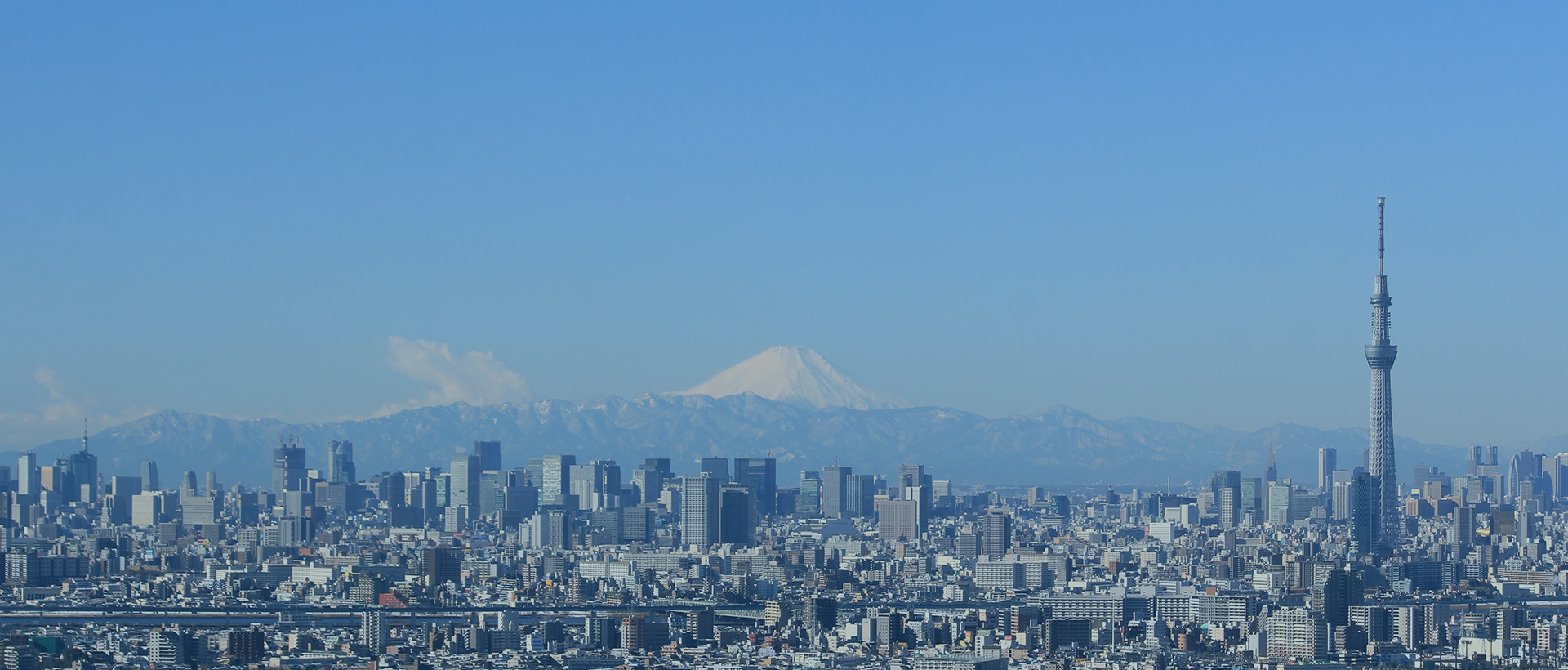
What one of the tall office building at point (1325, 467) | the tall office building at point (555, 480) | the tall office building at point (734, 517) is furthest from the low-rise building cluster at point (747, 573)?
the tall office building at point (1325, 467)

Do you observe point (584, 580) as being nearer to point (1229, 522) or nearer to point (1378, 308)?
point (1378, 308)

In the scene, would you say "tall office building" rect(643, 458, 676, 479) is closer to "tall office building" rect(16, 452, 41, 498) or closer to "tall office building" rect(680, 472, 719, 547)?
"tall office building" rect(16, 452, 41, 498)

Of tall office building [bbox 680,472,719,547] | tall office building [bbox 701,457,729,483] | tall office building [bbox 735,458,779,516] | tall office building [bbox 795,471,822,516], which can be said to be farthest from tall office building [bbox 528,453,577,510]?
tall office building [bbox 680,472,719,547]

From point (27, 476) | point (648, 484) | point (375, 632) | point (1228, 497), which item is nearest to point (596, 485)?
point (648, 484)

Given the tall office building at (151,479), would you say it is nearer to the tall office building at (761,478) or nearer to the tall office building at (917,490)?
the tall office building at (761,478)

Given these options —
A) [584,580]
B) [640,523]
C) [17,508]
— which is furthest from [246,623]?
[17,508]

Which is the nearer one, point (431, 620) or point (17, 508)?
point (431, 620)

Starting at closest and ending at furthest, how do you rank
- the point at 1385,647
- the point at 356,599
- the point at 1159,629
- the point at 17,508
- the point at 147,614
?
the point at 1385,647 < the point at 1159,629 < the point at 147,614 < the point at 356,599 < the point at 17,508

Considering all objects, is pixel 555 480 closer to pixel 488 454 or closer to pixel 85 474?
pixel 488 454
